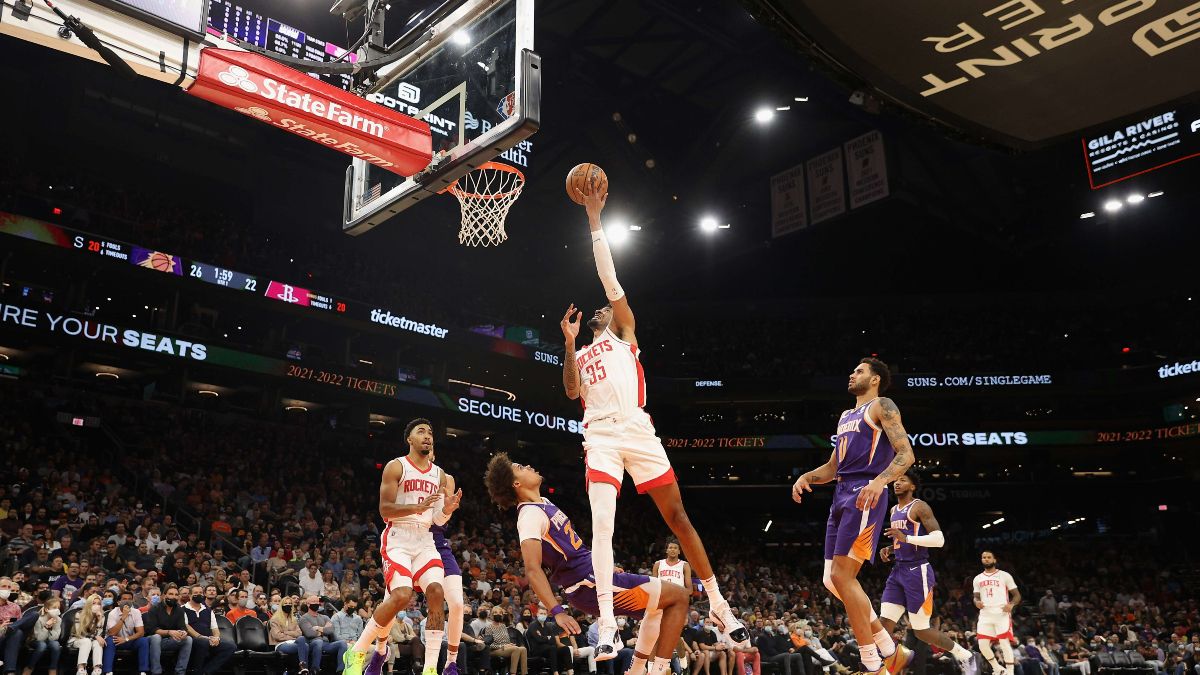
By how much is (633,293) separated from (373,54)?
1018 inches

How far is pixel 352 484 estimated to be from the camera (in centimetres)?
2356

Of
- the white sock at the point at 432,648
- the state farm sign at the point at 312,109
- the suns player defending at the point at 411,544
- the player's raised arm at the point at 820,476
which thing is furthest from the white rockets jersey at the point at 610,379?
the state farm sign at the point at 312,109

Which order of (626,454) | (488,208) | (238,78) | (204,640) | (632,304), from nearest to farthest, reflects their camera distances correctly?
(626,454)
(238,78)
(488,208)
(204,640)
(632,304)

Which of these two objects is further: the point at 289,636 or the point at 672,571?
the point at 289,636

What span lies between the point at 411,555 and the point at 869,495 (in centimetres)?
389

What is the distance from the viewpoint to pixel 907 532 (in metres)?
9.95

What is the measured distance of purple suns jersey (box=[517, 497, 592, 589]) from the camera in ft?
20.4

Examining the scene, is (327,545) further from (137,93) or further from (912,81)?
(912,81)

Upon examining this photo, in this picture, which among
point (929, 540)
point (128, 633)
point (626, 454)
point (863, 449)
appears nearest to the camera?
point (626, 454)

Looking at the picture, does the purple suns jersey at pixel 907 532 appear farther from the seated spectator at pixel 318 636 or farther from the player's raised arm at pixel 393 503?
the seated spectator at pixel 318 636

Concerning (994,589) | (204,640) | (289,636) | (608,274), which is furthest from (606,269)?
(289,636)

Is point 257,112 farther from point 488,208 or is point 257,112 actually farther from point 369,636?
point 369,636

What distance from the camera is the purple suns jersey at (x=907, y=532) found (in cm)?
952

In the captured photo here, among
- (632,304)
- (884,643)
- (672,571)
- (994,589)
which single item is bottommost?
(884,643)
